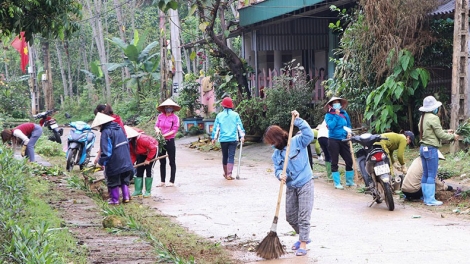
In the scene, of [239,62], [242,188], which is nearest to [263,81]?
[239,62]

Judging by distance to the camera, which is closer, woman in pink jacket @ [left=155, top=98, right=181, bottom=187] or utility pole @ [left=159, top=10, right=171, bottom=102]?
woman in pink jacket @ [left=155, top=98, right=181, bottom=187]

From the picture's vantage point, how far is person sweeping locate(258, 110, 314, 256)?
24.2 ft

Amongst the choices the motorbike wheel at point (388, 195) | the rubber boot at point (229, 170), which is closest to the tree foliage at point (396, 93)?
the rubber boot at point (229, 170)

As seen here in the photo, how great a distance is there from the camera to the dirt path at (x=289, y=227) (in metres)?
6.89

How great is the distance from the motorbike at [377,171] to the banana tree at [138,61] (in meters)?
24.0

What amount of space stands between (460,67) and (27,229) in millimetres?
10235

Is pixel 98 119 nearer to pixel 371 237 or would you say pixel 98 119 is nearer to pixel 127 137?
pixel 127 137

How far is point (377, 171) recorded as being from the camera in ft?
32.1

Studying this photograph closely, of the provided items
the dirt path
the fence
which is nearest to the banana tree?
the fence

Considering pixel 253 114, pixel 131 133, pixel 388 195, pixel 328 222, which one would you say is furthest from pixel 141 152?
pixel 253 114

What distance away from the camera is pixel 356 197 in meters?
11.1

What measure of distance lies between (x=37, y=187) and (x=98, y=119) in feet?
5.87

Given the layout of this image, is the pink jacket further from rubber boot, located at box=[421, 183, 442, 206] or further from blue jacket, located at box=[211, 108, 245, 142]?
rubber boot, located at box=[421, 183, 442, 206]

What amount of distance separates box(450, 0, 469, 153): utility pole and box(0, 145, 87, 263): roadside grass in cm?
819
